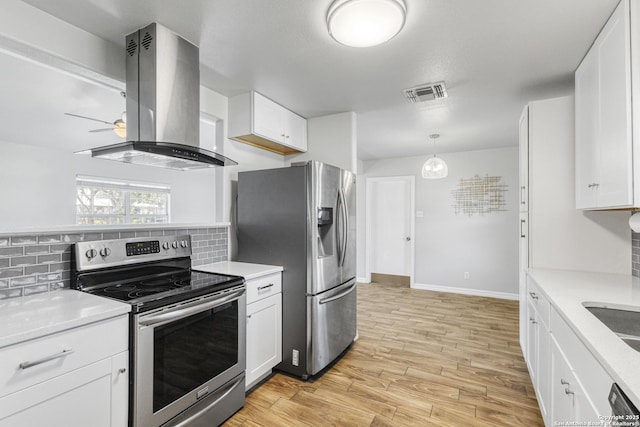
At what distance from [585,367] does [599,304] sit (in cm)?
59

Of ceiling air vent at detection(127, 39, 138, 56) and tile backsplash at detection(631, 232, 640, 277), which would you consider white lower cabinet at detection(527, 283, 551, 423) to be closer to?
tile backsplash at detection(631, 232, 640, 277)

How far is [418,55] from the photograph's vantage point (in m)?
2.08

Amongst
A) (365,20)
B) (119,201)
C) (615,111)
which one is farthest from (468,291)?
(119,201)

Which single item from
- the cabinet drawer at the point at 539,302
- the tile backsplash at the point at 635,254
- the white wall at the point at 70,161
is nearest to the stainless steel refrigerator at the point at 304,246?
the white wall at the point at 70,161

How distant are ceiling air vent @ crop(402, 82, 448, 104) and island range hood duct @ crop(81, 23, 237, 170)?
177cm

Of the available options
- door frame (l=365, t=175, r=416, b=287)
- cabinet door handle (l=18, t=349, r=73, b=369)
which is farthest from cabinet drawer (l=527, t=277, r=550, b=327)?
door frame (l=365, t=175, r=416, b=287)

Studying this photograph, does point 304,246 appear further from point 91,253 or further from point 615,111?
point 615,111

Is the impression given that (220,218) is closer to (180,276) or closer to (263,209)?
(263,209)

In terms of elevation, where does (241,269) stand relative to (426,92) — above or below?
below

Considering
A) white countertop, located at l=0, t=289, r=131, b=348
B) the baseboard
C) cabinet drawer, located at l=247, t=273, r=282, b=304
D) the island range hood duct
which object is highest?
the island range hood duct

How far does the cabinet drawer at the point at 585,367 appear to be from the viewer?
0.92 meters

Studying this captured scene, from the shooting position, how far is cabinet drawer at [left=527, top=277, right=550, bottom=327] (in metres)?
1.70

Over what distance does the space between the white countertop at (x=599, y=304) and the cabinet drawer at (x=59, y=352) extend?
5.95ft

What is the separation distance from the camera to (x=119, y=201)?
4.97 metres
